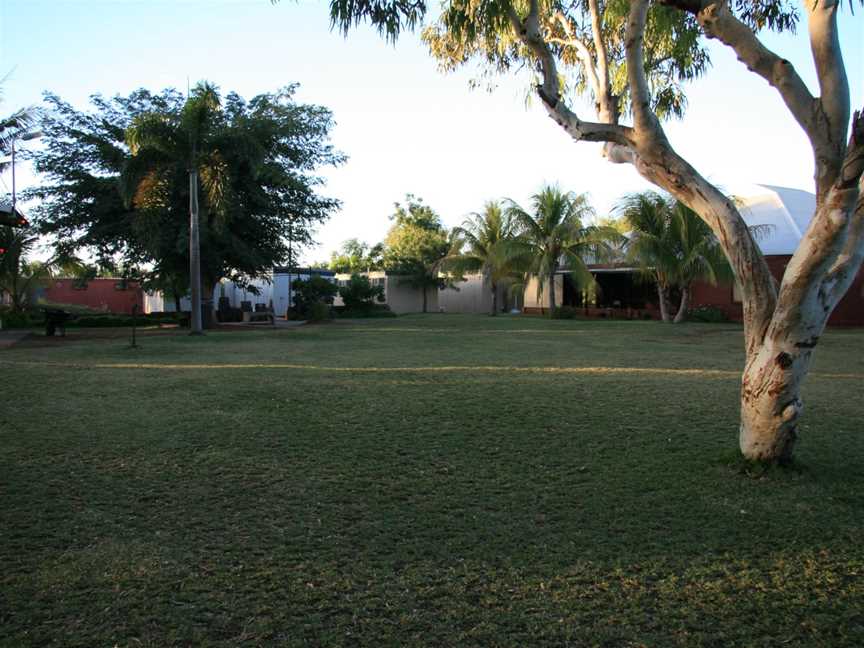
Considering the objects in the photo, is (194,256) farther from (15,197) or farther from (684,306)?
(684,306)

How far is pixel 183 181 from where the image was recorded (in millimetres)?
20000

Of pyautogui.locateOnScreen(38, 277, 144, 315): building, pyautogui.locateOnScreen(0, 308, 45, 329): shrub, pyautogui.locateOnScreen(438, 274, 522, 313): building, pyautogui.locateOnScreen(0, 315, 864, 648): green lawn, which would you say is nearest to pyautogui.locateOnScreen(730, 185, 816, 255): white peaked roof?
pyautogui.locateOnScreen(438, 274, 522, 313): building

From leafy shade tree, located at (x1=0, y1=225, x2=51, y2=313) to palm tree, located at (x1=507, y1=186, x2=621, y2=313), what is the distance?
1782 cm

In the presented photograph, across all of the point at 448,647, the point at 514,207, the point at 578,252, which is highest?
the point at 514,207

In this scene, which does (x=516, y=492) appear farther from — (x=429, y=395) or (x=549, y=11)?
(x=549, y=11)

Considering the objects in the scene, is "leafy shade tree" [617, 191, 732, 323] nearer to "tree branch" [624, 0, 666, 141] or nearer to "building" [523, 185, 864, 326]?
"building" [523, 185, 864, 326]

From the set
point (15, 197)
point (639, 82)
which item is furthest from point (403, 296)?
point (639, 82)

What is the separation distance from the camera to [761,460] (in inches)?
179

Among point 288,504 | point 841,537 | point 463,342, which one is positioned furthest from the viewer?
point 463,342

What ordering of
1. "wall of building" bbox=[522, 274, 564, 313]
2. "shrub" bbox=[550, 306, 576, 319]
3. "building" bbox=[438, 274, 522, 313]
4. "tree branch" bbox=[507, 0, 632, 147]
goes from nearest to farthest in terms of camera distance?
"tree branch" bbox=[507, 0, 632, 147], "shrub" bbox=[550, 306, 576, 319], "wall of building" bbox=[522, 274, 564, 313], "building" bbox=[438, 274, 522, 313]

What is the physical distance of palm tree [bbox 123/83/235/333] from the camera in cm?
1755

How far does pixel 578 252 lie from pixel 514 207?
3229 millimetres

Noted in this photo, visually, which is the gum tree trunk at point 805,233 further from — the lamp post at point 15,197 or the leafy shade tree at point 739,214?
the lamp post at point 15,197

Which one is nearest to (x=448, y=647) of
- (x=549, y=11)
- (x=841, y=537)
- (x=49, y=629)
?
(x=49, y=629)
